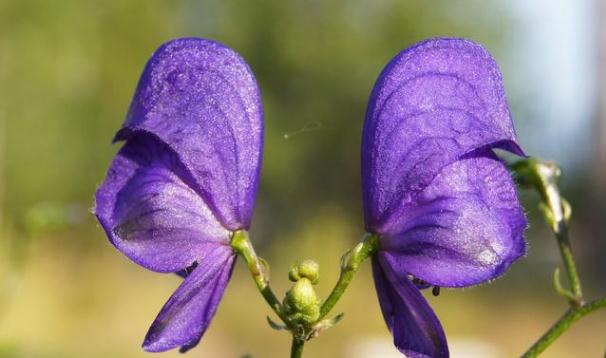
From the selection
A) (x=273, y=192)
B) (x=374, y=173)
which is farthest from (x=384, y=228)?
(x=273, y=192)

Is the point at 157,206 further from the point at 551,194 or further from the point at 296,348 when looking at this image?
the point at 551,194

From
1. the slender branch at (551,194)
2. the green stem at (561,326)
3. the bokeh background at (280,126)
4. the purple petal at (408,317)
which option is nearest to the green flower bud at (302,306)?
the purple petal at (408,317)

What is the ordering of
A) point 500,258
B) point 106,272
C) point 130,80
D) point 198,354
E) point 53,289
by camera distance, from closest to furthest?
point 500,258 < point 198,354 < point 53,289 < point 106,272 < point 130,80

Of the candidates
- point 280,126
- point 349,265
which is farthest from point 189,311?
point 280,126

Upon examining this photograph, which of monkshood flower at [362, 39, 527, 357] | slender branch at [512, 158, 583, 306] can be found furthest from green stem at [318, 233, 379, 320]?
slender branch at [512, 158, 583, 306]

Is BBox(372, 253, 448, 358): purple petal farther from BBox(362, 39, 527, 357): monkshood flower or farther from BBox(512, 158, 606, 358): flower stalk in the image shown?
BBox(512, 158, 606, 358): flower stalk

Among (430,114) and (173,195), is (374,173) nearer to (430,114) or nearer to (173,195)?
(430,114)
